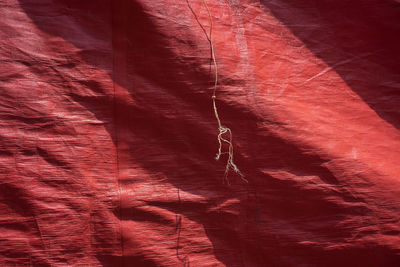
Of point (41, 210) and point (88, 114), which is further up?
point (88, 114)

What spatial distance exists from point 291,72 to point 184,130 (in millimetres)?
578

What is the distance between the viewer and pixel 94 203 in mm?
1371

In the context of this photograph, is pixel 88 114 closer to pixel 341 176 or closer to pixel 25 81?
pixel 25 81

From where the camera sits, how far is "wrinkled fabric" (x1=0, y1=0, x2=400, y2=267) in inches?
52.5

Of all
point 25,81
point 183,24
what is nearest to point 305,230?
point 183,24

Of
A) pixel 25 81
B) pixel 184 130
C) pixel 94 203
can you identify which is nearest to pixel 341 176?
pixel 184 130

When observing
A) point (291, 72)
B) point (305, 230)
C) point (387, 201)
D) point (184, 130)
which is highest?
point (291, 72)

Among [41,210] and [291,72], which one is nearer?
[41,210]

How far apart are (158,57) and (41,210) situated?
0.83 meters

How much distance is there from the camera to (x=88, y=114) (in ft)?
4.49

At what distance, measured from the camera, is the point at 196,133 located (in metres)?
1.43

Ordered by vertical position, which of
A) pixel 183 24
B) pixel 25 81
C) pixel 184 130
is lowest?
pixel 184 130

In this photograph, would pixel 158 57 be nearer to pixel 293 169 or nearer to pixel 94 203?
pixel 94 203

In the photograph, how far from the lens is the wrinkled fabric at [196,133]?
133 centimetres
